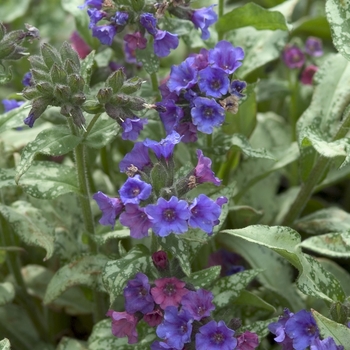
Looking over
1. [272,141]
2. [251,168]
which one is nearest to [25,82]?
[251,168]

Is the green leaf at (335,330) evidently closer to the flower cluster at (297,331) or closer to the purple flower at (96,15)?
the flower cluster at (297,331)

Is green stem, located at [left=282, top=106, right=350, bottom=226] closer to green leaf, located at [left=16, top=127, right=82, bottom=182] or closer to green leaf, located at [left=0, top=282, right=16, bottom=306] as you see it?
green leaf, located at [left=16, top=127, right=82, bottom=182]

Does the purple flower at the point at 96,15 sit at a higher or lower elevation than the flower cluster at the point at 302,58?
higher

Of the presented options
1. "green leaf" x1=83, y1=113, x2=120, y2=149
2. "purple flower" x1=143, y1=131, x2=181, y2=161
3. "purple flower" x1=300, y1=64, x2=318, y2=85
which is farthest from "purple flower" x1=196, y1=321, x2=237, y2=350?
"purple flower" x1=300, y1=64, x2=318, y2=85

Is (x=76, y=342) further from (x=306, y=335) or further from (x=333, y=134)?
(x=333, y=134)

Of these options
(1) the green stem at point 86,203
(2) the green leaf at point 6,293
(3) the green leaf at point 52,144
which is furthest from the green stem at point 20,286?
(3) the green leaf at point 52,144
